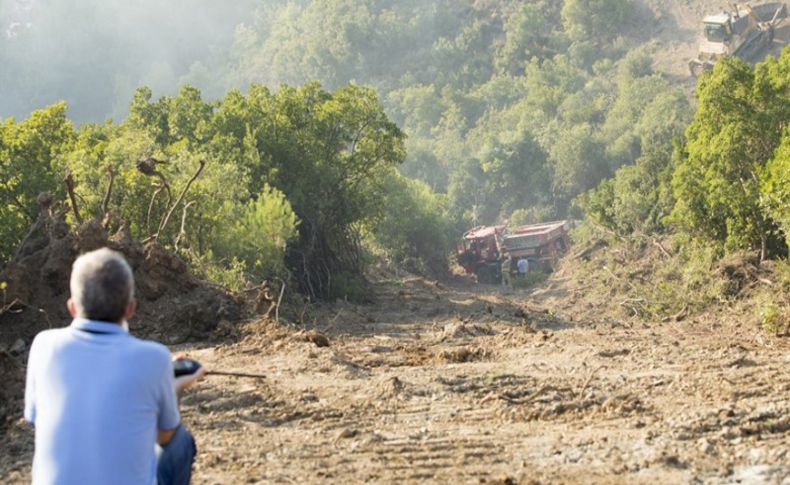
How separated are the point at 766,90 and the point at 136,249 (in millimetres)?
10844

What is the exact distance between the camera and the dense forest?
19.0 metres

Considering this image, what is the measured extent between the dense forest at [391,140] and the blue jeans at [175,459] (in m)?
9.85

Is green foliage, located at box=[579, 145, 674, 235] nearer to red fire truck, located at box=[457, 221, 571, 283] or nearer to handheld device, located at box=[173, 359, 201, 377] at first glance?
red fire truck, located at box=[457, 221, 571, 283]

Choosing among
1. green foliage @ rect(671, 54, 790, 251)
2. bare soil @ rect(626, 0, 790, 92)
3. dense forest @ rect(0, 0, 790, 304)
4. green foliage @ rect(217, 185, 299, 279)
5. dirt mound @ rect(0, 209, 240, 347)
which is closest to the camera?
dirt mound @ rect(0, 209, 240, 347)

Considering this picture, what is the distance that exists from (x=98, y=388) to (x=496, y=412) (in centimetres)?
573

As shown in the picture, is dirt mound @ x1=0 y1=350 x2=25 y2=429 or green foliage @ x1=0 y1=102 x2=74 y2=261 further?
green foliage @ x1=0 y1=102 x2=74 y2=261

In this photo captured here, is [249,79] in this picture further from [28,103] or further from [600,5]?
[600,5]

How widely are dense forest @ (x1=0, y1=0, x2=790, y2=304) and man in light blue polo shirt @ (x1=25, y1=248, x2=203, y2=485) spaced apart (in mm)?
10160

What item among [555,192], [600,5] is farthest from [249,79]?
[555,192]

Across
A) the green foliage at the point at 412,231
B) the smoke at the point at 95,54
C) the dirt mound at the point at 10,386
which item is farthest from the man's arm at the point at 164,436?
the smoke at the point at 95,54

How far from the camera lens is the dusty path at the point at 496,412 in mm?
7877

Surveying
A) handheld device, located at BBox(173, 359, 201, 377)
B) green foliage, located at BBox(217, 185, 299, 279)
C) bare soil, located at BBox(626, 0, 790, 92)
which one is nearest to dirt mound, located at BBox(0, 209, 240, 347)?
green foliage, located at BBox(217, 185, 299, 279)

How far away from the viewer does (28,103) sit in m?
88.2

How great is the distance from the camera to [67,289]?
14.8 m
